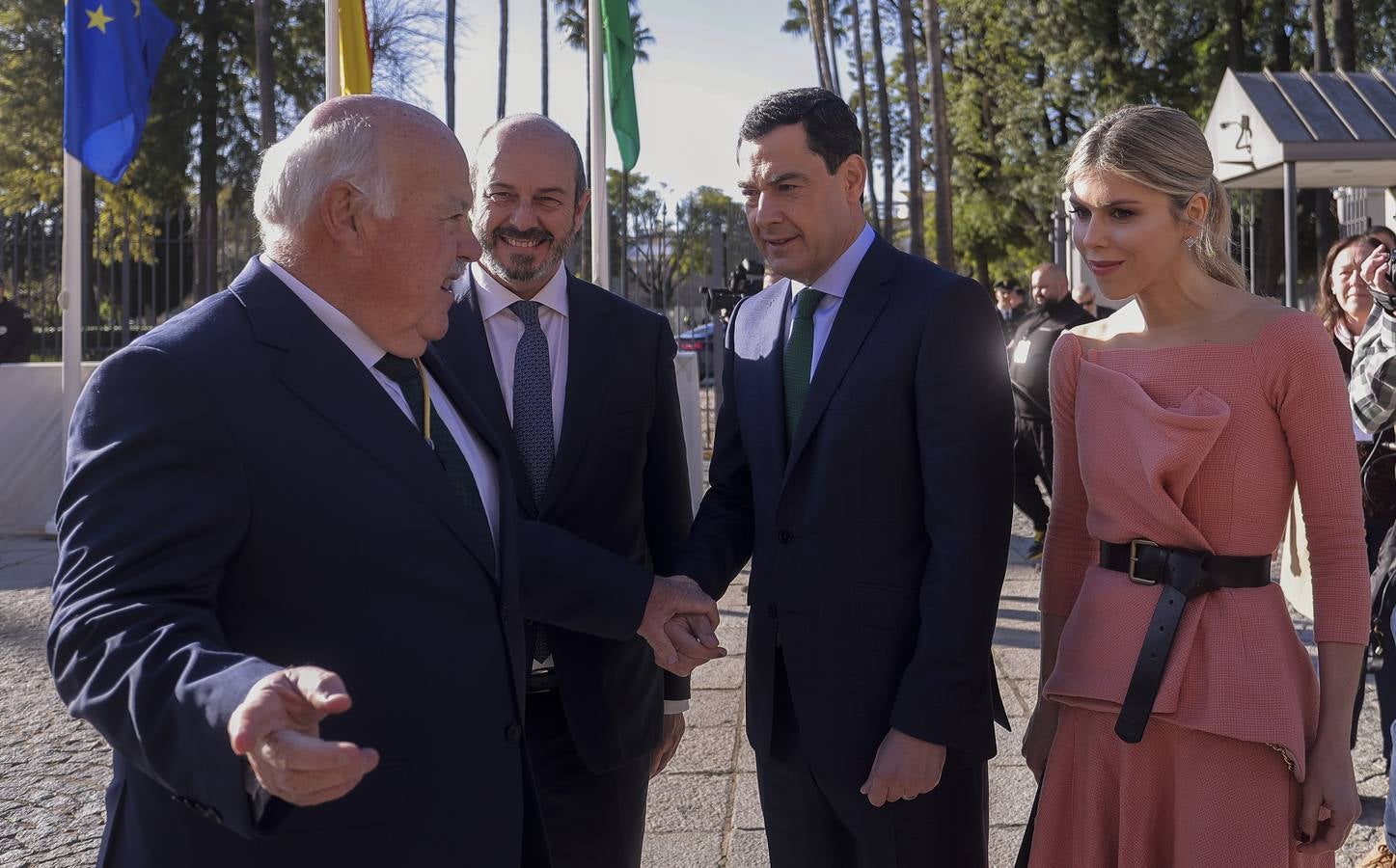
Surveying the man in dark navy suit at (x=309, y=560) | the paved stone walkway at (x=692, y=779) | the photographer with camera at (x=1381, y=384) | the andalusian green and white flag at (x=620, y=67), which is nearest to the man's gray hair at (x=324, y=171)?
the man in dark navy suit at (x=309, y=560)

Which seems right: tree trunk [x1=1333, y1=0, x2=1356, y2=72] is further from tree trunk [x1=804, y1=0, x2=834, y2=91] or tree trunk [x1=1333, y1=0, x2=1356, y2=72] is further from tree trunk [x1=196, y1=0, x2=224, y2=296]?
tree trunk [x1=196, y1=0, x2=224, y2=296]

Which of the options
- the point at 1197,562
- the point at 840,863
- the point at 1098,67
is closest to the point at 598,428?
the point at 840,863

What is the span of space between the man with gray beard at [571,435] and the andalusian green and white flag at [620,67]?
23.4 ft

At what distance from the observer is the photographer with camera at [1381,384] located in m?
3.35

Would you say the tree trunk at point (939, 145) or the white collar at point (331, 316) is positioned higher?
the tree trunk at point (939, 145)

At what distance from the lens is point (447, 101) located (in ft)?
93.9

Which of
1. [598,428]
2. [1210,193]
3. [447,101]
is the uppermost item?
[447,101]

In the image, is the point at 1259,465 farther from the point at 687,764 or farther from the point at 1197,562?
the point at 687,764

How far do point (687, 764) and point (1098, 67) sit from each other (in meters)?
28.2

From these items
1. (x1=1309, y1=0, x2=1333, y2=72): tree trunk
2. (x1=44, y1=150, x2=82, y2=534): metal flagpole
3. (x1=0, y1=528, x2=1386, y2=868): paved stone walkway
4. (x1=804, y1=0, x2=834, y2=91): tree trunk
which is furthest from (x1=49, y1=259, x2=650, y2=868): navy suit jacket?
(x1=804, y1=0, x2=834, y2=91): tree trunk

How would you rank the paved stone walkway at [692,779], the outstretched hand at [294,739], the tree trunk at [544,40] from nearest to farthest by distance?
the outstretched hand at [294,739], the paved stone walkway at [692,779], the tree trunk at [544,40]

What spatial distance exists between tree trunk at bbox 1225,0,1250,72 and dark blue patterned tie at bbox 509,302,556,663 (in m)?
27.0

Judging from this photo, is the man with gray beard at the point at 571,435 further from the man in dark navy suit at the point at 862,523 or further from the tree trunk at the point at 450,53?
the tree trunk at the point at 450,53

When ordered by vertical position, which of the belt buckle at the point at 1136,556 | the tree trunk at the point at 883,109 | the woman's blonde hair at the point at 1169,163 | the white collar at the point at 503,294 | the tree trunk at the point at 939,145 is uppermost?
the tree trunk at the point at 883,109
